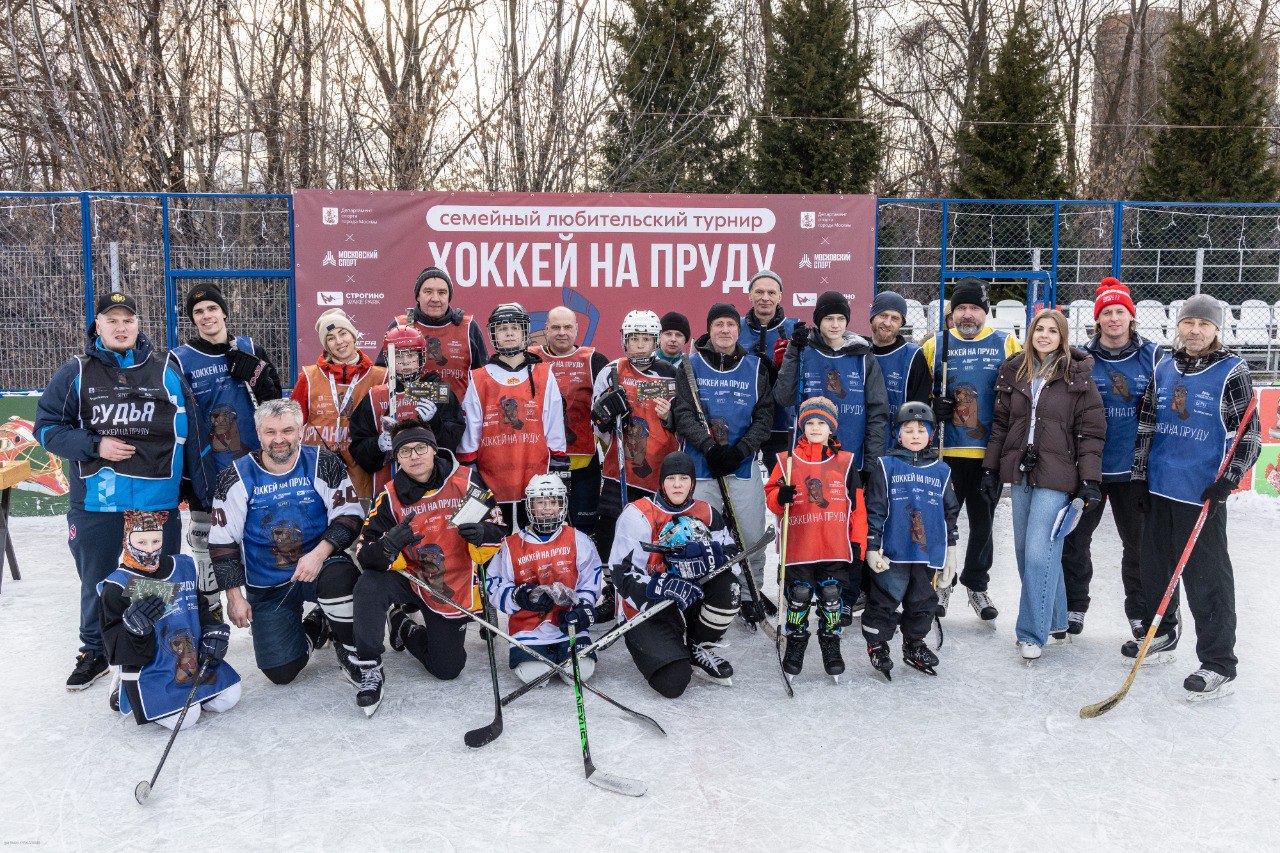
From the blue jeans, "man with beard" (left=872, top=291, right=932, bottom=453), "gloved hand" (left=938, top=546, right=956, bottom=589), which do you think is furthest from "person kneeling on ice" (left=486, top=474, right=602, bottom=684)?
the blue jeans

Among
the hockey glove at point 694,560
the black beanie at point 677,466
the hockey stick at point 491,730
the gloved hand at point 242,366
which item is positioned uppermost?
the gloved hand at point 242,366

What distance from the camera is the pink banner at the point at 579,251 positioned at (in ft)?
21.6

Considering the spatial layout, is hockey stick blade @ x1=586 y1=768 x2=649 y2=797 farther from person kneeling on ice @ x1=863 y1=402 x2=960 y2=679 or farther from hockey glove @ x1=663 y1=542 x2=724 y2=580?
person kneeling on ice @ x1=863 y1=402 x2=960 y2=679

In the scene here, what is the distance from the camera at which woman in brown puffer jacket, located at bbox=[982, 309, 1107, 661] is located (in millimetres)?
3816

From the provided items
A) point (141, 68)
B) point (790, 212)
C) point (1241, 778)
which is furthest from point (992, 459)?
point (141, 68)

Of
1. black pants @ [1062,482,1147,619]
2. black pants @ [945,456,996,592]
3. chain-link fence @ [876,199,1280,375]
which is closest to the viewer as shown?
black pants @ [1062,482,1147,619]

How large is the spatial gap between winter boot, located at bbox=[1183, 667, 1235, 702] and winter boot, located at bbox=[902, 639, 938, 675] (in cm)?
92

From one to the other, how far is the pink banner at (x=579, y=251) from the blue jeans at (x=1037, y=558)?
129 inches

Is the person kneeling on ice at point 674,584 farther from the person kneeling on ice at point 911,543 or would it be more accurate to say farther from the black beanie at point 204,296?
the black beanie at point 204,296

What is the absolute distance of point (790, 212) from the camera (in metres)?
6.95

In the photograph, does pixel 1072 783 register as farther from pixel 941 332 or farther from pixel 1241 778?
pixel 941 332

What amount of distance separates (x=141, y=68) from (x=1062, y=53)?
19139 millimetres

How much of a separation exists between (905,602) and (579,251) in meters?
3.91

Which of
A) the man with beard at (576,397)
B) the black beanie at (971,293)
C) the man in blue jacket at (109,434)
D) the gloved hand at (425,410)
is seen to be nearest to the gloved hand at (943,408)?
the black beanie at (971,293)
